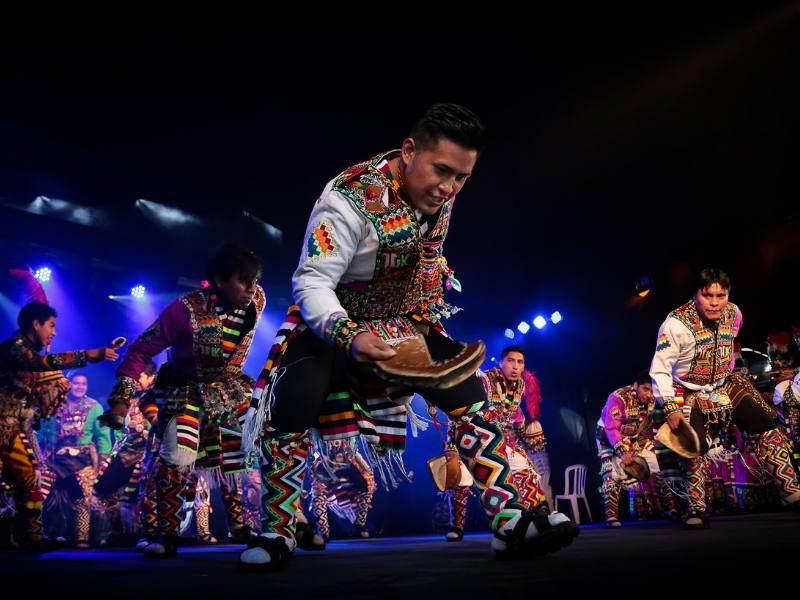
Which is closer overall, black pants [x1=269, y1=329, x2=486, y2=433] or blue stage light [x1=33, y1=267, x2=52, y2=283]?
black pants [x1=269, y1=329, x2=486, y2=433]

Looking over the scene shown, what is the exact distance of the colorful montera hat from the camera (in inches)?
285

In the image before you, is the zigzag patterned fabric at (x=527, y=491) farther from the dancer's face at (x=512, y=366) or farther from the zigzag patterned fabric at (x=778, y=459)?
the zigzag patterned fabric at (x=778, y=459)

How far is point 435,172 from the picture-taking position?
7.34ft

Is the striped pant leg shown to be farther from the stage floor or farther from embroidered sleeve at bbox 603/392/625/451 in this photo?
embroidered sleeve at bbox 603/392/625/451

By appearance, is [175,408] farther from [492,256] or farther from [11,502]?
[492,256]

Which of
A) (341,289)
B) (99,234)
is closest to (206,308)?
(341,289)

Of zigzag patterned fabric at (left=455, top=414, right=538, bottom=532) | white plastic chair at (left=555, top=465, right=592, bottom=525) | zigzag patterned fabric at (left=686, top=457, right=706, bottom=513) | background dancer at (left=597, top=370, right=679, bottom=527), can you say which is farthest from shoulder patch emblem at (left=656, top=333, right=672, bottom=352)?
white plastic chair at (left=555, top=465, right=592, bottom=525)

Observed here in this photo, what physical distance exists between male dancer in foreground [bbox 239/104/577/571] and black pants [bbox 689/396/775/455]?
9.63 ft

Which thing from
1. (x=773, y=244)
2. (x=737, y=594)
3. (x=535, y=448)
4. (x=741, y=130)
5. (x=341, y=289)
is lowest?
(x=737, y=594)

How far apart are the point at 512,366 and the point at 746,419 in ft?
7.67

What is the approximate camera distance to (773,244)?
7.09 m

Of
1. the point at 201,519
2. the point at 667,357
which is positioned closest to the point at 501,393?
the point at 667,357

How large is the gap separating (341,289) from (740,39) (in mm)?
5007

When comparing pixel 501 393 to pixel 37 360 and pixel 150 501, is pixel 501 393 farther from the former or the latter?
pixel 37 360
